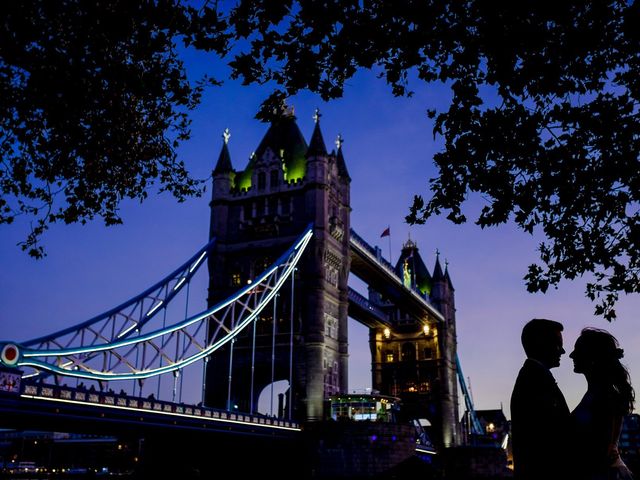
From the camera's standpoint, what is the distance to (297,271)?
161ft

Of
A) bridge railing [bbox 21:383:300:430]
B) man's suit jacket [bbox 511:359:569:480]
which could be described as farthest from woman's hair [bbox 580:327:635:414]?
bridge railing [bbox 21:383:300:430]

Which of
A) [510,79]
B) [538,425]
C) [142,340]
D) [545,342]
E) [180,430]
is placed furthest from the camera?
[142,340]

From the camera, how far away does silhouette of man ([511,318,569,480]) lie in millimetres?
3807

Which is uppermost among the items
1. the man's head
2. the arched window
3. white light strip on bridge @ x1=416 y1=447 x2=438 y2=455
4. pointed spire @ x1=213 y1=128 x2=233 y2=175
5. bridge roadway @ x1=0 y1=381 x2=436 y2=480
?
pointed spire @ x1=213 y1=128 x2=233 y2=175

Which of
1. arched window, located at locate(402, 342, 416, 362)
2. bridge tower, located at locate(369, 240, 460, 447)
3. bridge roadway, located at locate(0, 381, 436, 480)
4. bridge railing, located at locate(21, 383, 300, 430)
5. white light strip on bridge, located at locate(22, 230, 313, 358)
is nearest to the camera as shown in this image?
bridge railing, located at locate(21, 383, 300, 430)

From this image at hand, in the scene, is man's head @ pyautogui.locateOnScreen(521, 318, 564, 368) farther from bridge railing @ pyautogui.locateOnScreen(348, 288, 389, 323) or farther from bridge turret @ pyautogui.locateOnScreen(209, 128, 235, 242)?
bridge railing @ pyautogui.locateOnScreen(348, 288, 389, 323)

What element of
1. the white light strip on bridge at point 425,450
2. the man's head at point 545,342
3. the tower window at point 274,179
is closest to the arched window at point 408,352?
the white light strip on bridge at point 425,450

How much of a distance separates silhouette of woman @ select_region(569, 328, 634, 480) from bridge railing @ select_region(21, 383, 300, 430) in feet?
86.9

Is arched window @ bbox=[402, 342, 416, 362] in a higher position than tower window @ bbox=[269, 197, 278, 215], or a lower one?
lower

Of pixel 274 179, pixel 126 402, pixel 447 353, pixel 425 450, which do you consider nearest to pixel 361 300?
pixel 425 450

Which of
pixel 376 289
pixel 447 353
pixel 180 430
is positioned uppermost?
pixel 376 289

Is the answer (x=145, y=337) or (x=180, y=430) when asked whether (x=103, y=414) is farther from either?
(x=145, y=337)

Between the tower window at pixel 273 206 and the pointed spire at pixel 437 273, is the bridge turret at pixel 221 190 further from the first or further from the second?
the pointed spire at pixel 437 273

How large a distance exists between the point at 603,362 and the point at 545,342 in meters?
0.44
